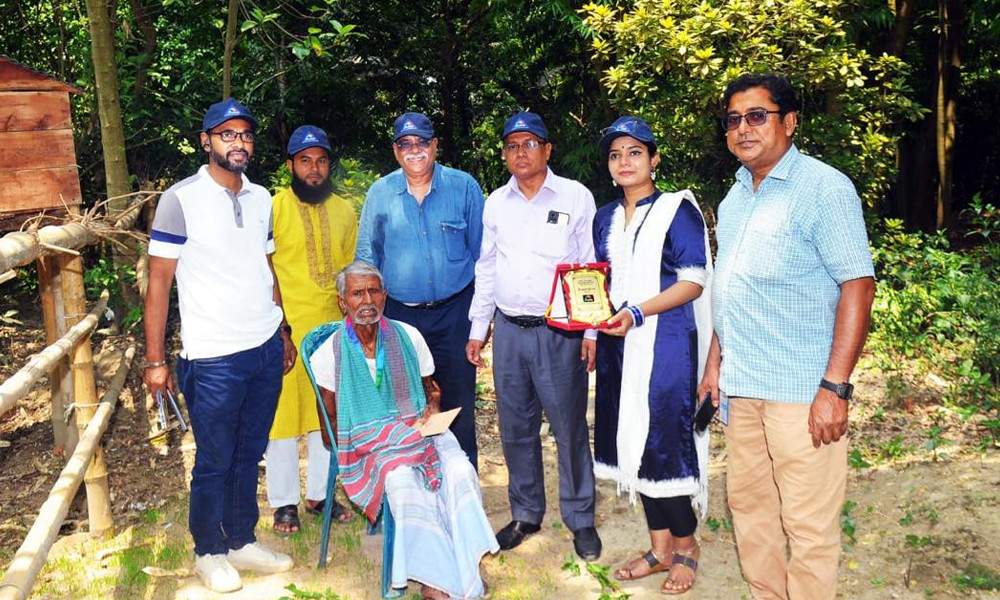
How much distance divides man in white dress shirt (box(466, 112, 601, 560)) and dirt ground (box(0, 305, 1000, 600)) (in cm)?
49

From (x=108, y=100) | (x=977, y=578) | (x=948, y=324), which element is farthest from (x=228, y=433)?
(x=948, y=324)

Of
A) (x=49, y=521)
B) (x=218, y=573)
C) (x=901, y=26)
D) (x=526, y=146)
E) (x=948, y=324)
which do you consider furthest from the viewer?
(x=901, y=26)

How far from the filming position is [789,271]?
135 inches

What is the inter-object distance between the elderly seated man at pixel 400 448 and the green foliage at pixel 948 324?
3937 millimetres

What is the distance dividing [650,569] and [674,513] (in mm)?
392

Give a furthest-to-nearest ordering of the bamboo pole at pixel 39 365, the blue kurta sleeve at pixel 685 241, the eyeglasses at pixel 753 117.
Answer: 1. the blue kurta sleeve at pixel 685 241
2. the bamboo pole at pixel 39 365
3. the eyeglasses at pixel 753 117

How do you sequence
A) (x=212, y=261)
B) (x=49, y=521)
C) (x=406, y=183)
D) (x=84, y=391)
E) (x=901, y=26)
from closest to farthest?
(x=49, y=521)
(x=212, y=261)
(x=406, y=183)
(x=84, y=391)
(x=901, y=26)

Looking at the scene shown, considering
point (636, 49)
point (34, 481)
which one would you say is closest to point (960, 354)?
point (636, 49)

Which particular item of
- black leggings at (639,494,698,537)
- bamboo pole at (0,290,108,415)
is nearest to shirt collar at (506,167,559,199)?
black leggings at (639,494,698,537)

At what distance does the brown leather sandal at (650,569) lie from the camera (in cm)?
455

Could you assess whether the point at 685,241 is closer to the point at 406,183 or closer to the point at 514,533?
the point at 406,183

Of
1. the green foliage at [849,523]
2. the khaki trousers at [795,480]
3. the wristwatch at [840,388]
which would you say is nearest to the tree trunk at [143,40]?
the khaki trousers at [795,480]

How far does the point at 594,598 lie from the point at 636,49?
5306 mm

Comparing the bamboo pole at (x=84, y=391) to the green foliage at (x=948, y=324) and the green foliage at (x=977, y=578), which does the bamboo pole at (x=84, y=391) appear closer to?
the green foliage at (x=977, y=578)
